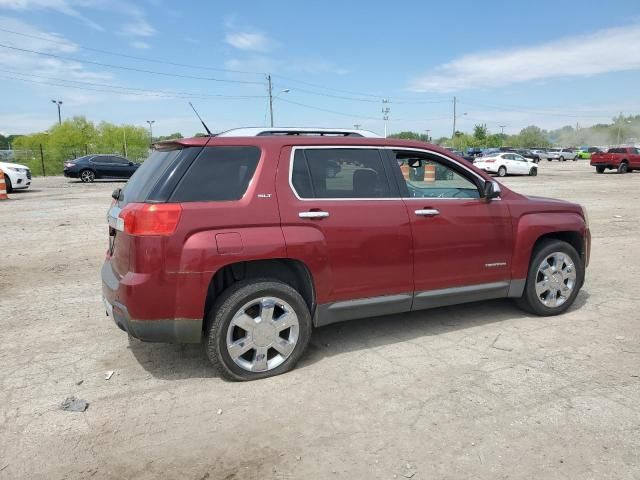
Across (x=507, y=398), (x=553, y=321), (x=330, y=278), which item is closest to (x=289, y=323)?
(x=330, y=278)

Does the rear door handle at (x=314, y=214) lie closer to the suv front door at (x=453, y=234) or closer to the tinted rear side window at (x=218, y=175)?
the tinted rear side window at (x=218, y=175)

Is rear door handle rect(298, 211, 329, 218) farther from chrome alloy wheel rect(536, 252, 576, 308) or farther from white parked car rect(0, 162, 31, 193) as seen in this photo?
white parked car rect(0, 162, 31, 193)

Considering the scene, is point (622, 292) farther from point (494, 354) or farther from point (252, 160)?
point (252, 160)

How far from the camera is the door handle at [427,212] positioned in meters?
4.13

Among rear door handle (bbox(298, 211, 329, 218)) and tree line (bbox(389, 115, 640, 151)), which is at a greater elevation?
tree line (bbox(389, 115, 640, 151))

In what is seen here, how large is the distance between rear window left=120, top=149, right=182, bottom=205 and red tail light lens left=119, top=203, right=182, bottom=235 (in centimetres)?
17

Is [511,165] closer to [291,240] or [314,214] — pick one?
[314,214]

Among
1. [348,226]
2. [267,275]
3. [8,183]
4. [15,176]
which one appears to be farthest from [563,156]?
[267,275]

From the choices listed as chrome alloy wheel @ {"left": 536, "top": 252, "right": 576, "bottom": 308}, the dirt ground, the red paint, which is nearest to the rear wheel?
the dirt ground

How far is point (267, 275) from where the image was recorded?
147 inches

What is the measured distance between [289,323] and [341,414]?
2.68ft

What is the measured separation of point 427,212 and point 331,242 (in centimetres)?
95

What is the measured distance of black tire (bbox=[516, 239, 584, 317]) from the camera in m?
4.78

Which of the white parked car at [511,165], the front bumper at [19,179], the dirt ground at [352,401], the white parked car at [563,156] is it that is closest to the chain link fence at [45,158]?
the front bumper at [19,179]
